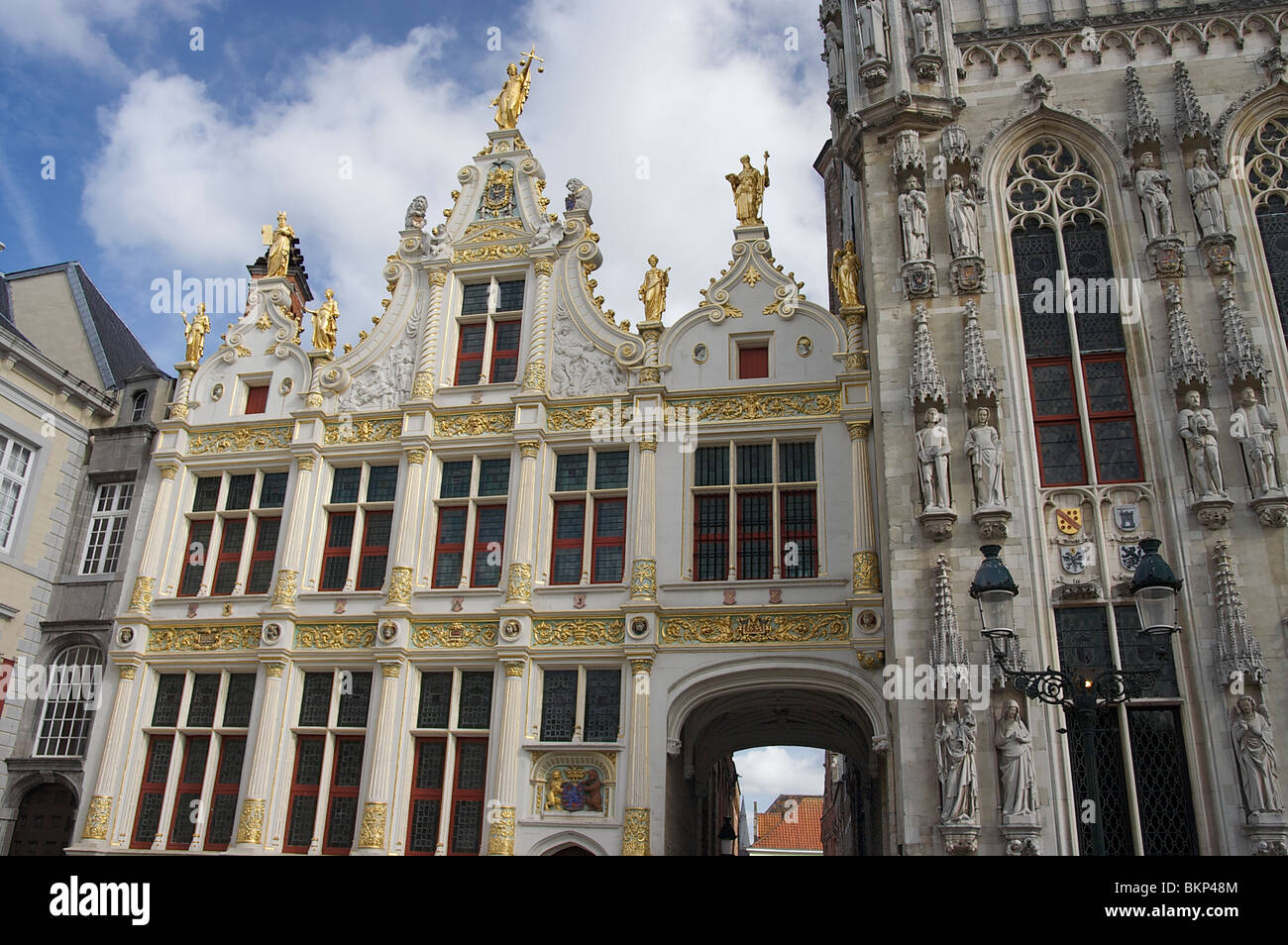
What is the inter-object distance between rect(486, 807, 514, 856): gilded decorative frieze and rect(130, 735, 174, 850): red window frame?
645 centimetres

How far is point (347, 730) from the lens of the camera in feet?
60.2

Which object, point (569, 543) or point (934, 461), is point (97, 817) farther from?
point (934, 461)

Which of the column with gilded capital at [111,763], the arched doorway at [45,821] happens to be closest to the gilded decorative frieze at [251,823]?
the column with gilded capital at [111,763]

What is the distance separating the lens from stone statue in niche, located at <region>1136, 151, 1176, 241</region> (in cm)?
1712

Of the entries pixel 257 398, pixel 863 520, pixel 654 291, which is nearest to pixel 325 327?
pixel 257 398

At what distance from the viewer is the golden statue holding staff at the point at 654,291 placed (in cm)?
2009

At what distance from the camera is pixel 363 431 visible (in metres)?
20.6

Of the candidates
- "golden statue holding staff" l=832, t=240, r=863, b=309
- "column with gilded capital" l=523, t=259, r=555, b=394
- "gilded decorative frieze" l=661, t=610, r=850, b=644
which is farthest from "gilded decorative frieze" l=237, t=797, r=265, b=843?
"golden statue holding staff" l=832, t=240, r=863, b=309

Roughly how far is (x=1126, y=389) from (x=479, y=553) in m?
11.6

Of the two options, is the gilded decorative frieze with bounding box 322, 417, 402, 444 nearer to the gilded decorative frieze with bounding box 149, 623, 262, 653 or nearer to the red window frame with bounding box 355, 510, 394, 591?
the red window frame with bounding box 355, 510, 394, 591

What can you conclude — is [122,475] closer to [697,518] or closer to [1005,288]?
[697,518]

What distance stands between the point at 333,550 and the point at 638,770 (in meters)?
7.55

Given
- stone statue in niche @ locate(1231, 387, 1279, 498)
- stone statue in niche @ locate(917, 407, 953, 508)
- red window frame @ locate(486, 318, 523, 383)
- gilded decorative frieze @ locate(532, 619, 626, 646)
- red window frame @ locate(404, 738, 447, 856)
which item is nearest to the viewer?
stone statue in niche @ locate(1231, 387, 1279, 498)
